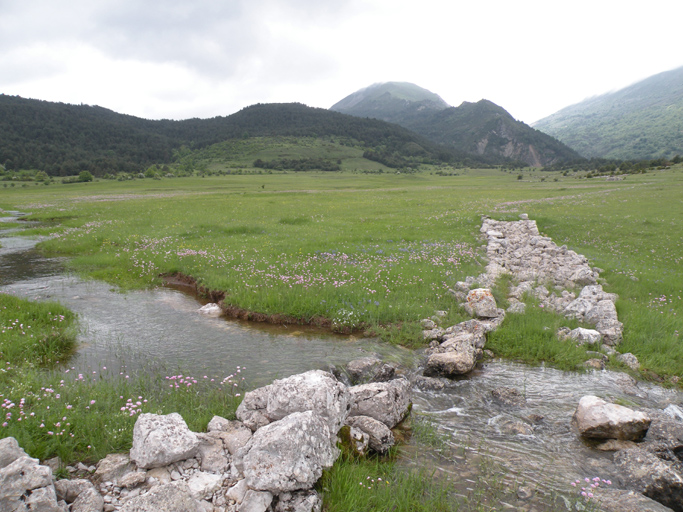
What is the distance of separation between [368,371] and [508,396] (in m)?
3.13

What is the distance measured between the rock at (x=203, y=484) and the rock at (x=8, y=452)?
6.55 ft

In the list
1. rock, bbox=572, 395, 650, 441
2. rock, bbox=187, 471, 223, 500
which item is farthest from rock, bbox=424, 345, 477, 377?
rock, bbox=187, 471, 223, 500

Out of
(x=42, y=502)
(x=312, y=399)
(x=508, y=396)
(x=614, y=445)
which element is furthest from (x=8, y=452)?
(x=614, y=445)

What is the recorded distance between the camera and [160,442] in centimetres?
508

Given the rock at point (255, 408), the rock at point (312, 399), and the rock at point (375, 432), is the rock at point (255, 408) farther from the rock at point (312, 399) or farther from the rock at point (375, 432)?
the rock at point (375, 432)

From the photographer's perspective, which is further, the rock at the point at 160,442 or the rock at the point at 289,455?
the rock at the point at 160,442

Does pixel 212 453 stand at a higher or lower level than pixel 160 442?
lower

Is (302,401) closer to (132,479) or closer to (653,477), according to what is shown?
(132,479)

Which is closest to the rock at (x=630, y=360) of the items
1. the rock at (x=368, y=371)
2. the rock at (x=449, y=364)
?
the rock at (x=449, y=364)

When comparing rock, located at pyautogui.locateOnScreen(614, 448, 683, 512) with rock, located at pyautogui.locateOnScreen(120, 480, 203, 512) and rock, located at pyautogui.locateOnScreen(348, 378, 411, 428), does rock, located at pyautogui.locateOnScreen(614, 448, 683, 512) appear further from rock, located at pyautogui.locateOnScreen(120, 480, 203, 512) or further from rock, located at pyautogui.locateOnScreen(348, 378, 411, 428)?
rock, located at pyautogui.locateOnScreen(120, 480, 203, 512)

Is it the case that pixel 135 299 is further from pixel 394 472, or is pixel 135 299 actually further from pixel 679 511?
pixel 679 511

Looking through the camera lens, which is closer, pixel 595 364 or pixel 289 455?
pixel 289 455

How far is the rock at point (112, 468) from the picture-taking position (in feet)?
16.3

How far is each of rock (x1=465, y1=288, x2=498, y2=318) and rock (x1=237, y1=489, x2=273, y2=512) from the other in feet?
30.7
